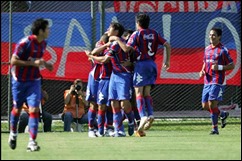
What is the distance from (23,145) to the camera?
13867mm

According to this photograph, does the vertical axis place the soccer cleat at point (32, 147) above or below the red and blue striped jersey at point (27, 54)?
below

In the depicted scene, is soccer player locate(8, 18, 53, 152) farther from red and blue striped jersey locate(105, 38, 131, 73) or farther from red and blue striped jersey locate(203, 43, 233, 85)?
red and blue striped jersey locate(203, 43, 233, 85)

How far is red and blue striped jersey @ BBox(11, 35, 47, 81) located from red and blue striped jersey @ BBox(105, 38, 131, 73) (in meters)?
3.69

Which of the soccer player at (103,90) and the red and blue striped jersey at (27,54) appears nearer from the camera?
the red and blue striped jersey at (27,54)

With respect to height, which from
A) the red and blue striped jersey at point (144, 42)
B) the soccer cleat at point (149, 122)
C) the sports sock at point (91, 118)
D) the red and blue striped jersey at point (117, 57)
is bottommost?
the sports sock at point (91, 118)

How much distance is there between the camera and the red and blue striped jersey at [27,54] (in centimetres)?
1263

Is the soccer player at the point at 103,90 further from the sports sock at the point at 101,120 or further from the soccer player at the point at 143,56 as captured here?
the soccer player at the point at 143,56

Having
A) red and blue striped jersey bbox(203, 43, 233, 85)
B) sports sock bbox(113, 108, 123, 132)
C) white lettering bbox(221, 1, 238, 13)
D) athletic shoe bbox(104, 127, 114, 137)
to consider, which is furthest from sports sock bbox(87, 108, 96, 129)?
white lettering bbox(221, 1, 238, 13)

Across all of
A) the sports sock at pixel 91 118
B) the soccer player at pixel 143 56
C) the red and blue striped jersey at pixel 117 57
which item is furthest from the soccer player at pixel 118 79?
the sports sock at pixel 91 118

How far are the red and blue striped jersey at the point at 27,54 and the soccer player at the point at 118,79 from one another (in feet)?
12.0

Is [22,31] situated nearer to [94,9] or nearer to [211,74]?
[94,9]

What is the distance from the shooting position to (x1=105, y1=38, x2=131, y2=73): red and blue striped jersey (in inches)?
643

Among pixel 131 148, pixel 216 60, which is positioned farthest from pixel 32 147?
pixel 216 60

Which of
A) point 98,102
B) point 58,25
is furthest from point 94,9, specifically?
point 98,102
